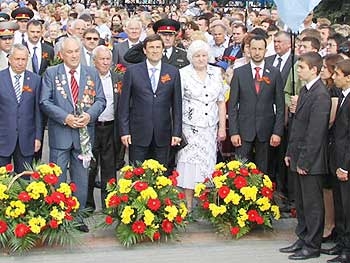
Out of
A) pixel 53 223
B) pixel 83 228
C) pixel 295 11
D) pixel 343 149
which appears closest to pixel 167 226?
pixel 83 228

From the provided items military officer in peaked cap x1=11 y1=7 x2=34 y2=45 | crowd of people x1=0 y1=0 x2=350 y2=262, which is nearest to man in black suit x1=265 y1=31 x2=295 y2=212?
crowd of people x1=0 y1=0 x2=350 y2=262

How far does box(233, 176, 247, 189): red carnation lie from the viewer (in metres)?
6.82

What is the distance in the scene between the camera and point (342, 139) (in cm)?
600

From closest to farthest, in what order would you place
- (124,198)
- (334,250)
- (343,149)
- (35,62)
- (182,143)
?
(343,149)
(334,250)
(124,198)
(182,143)
(35,62)

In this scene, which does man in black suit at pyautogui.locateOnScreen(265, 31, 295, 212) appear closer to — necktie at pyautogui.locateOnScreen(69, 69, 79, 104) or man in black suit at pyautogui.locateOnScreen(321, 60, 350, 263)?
man in black suit at pyautogui.locateOnScreen(321, 60, 350, 263)

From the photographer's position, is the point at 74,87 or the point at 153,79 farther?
the point at 153,79

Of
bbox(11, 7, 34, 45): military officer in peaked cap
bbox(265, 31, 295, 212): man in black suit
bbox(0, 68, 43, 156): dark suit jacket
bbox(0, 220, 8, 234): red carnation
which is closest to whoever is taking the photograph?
bbox(0, 220, 8, 234): red carnation

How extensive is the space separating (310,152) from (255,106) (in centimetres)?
129

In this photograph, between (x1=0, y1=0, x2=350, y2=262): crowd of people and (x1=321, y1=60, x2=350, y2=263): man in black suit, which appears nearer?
(x1=321, y1=60, x2=350, y2=263): man in black suit

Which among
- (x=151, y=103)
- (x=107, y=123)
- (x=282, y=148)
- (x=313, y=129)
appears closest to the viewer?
(x=313, y=129)

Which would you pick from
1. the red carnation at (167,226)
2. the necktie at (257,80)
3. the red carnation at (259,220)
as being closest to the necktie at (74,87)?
the red carnation at (167,226)

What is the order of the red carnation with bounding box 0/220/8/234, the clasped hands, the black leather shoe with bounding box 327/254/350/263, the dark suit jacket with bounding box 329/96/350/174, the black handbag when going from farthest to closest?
the black handbag < the clasped hands < the red carnation with bounding box 0/220/8/234 < the black leather shoe with bounding box 327/254/350/263 < the dark suit jacket with bounding box 329/96/350/174

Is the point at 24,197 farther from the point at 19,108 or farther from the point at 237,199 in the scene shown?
the point at 237,199

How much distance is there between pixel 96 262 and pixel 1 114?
6.10 ft
